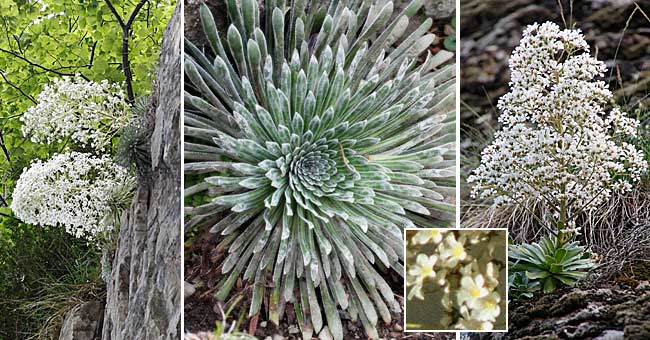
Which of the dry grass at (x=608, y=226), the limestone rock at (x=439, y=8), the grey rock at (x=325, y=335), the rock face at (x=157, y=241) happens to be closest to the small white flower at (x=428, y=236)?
the dry grass at (x=608, y=226)

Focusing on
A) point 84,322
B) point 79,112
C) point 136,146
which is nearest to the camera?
point 136,146

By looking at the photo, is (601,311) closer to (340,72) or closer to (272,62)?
(340,72)

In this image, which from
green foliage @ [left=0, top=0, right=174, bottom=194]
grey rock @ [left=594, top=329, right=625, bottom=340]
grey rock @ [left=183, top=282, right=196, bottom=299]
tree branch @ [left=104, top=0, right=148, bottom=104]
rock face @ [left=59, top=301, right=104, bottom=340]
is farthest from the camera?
green foliage @ [left=0, top=0, right=174, bottom=194]

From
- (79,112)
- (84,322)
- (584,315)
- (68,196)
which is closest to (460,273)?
(584,315)

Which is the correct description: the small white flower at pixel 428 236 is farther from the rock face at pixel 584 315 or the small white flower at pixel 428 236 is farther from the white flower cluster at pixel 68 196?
the white flower cluster at pixel 68 196

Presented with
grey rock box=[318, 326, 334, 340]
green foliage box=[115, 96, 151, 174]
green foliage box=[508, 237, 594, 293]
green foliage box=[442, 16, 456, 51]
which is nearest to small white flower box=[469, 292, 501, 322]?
green foliage box=[508, 237, 594, 293]

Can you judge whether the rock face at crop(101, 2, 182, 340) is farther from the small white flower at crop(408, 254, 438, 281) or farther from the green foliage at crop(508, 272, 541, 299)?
the green foliage at crop(508, 272, 541, 299)

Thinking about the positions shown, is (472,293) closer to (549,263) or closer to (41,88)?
(549,263)
